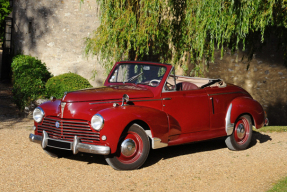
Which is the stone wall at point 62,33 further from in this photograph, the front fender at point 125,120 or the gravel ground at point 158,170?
the front fender at point 125,120

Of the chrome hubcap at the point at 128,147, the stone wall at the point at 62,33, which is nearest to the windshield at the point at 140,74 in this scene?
the chrome hubcap at the point at 128,147

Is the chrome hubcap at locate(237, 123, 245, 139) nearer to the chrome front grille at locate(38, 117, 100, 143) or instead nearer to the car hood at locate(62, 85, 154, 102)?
the car hood at locate(62, 85, 154, 102)

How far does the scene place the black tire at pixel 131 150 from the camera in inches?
213

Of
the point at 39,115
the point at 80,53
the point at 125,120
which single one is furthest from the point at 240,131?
the point at 80,53

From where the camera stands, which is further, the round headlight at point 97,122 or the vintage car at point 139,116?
the vintage car at point 139,116

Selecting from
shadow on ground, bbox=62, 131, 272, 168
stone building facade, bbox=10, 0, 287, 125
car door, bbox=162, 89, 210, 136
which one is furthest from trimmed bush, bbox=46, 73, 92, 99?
car door, bbox=162, 89, 210, 136

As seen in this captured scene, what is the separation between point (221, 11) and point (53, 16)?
8.22 metres

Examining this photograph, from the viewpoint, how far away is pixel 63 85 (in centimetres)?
1141

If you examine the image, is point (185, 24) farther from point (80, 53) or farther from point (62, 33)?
point (62, 33)

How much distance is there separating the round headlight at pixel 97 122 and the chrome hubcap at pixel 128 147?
1.59ft

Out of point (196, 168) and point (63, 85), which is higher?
point (63, 85)

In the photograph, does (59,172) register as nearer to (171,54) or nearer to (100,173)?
(100,173)

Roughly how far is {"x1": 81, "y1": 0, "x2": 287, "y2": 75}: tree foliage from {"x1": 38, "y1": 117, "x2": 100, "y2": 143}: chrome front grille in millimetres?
3536

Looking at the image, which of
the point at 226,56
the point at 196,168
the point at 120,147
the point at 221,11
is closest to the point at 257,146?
the point at 196,168
